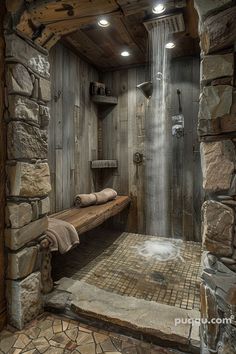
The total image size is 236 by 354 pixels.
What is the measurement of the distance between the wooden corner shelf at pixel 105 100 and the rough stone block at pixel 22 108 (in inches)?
68.2

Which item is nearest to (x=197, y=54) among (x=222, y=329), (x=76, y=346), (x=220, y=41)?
(x=220, y=41)

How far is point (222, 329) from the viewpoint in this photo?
3.62 feet

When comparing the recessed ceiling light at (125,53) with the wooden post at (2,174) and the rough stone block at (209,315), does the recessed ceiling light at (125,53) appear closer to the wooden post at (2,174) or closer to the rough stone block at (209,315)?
the wooden post at (2,174)

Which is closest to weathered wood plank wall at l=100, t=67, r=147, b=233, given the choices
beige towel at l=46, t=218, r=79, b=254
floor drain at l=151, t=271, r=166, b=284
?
floor drain at l=151, t=271, r=166, b=284

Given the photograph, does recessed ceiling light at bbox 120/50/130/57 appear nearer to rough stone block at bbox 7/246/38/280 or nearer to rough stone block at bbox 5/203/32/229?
rough stone block at bbox 5/203/32/229

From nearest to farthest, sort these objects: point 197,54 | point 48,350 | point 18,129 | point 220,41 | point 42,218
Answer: point 220,41
point 48,350
point 18,129
point 42,218
point 197,54

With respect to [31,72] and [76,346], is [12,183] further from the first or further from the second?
[76,346]

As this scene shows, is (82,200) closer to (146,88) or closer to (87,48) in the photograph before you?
(146,88)

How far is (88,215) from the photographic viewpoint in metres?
2.41

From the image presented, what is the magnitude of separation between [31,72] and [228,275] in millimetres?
1713

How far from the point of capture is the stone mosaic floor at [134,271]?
6.14ft

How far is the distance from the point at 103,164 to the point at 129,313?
214cm

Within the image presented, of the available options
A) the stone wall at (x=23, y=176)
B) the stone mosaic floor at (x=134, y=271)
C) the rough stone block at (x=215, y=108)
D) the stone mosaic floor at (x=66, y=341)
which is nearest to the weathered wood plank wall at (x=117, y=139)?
the stone mosaic floor at (x=134, y=271)

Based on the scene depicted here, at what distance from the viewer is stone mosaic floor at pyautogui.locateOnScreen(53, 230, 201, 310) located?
73.7 inches
